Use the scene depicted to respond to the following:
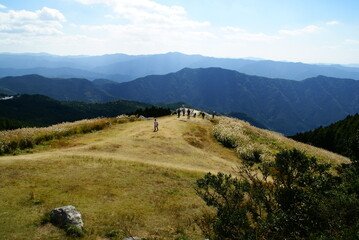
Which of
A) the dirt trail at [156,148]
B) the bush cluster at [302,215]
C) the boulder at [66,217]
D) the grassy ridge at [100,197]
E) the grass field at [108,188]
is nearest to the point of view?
the bush cluster at [302,215]

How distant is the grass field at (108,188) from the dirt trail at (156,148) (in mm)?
118

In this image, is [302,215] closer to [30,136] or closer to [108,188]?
[108,188]

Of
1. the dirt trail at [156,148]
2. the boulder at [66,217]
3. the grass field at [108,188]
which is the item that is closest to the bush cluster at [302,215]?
the grass field at [108,188]

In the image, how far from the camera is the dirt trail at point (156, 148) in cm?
2761

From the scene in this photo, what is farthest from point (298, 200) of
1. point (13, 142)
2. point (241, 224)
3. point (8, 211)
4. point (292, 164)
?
point (13, 142)

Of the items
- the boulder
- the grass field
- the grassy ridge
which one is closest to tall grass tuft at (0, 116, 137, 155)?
the grass field

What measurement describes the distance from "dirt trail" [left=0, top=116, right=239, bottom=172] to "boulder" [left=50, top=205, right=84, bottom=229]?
11.5m

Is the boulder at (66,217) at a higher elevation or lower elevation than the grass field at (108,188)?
higher

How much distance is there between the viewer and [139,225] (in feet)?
49.3

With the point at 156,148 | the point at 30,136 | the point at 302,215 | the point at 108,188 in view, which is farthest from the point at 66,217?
the point at 30,136

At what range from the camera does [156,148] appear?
3328 centimetres

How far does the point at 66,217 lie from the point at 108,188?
5643mm

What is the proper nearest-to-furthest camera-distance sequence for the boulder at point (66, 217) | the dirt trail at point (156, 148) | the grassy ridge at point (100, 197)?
the boulder at point (66, 217) → the grassy ridge at point (100, 197) → the dirt trail at point (156, 148)

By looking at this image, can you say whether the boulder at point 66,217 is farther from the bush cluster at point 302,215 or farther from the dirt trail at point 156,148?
the dirt trail at point 156,148
